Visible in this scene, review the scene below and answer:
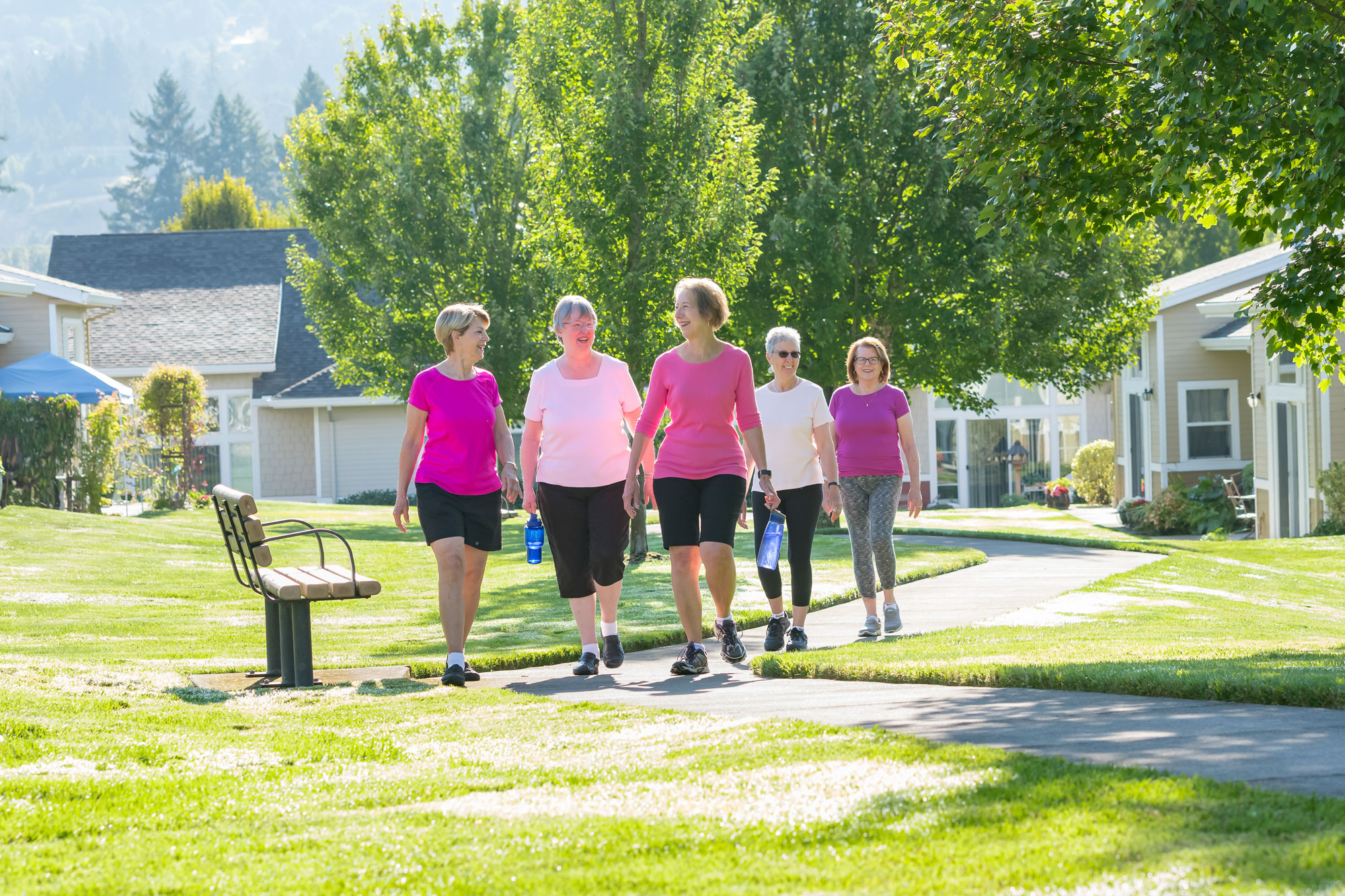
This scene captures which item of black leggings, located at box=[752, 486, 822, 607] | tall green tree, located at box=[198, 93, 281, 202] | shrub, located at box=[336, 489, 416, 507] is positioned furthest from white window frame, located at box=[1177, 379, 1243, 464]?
tall green tree, located at box=[198, 93, 281, 202]

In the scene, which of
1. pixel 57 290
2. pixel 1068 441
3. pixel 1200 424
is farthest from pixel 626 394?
pixel 1068 441

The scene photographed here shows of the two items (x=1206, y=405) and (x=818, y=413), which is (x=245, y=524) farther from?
(x=1206, y=405)

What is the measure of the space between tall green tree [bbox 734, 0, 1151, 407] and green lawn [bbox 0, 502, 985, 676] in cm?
469

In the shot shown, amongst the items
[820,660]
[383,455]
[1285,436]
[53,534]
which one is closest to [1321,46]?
[820,660]

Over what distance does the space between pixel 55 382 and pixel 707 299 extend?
2076 cm

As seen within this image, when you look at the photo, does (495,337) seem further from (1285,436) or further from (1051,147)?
(1051,147)

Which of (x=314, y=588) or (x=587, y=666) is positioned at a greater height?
(x=314, y=588)

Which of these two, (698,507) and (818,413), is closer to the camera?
(698,507)

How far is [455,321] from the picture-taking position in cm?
730

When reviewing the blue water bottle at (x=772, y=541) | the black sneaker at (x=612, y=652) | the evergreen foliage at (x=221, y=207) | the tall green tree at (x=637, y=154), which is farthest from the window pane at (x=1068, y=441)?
the black sneaker at (x=612, y=652)

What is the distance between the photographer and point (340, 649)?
9.04 m

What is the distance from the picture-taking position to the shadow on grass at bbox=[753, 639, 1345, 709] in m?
5.36

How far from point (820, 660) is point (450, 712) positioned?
1.89 metres

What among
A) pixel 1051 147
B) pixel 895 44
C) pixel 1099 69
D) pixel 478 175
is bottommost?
pixel 1051 147
